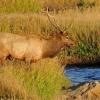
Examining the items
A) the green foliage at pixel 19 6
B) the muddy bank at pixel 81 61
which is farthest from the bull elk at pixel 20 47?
the green foliage at pixel 19 6

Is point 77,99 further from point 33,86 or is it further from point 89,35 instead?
point 89,35

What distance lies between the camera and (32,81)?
38.3ft

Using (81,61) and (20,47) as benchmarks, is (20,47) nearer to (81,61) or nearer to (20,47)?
(20,47)

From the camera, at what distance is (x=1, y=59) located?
14.0 meters

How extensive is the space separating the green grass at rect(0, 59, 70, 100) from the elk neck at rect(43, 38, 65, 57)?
1.04 metres

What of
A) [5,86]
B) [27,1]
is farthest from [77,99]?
[27,1]

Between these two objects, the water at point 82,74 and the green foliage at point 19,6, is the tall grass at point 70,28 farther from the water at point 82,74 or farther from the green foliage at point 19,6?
the green foliage at point 19,6

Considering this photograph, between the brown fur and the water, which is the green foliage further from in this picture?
the brown fur

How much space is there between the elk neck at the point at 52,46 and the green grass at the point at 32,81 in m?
1.04

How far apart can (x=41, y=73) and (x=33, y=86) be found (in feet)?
2.76

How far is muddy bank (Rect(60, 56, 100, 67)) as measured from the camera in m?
17.3

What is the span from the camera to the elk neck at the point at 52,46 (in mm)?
14656

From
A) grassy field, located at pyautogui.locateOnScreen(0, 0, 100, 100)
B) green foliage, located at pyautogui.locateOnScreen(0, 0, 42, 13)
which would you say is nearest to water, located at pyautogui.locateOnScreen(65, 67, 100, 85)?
grassy field, located at pyautogui.locateOnScreen(0, 0, 100, 100)

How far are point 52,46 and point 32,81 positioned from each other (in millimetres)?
3290
